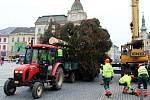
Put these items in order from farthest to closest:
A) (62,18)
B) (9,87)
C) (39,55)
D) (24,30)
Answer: (24,30)
(62,18)
(39,55)
(9,87)

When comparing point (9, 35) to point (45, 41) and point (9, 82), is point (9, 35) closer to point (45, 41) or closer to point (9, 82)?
point (45, 41)

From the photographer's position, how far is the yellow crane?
2180 cm

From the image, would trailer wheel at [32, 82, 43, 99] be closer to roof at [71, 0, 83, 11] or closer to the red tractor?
the red tractor

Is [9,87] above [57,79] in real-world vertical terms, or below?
below

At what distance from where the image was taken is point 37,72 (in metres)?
15.1

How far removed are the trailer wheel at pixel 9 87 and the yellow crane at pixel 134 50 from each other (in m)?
9.79

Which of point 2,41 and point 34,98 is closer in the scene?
point 34,98

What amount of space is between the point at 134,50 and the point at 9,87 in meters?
10.8

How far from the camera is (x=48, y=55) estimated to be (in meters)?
16.1

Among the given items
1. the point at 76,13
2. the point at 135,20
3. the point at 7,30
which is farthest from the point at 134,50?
the point at 7,30

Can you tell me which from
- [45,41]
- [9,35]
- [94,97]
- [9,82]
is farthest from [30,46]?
[9,35]

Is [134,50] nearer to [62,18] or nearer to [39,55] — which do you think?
[39,55]

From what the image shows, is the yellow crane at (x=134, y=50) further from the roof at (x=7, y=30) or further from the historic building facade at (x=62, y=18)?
the roof at (x=7, y=30)

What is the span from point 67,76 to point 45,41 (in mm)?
4839
